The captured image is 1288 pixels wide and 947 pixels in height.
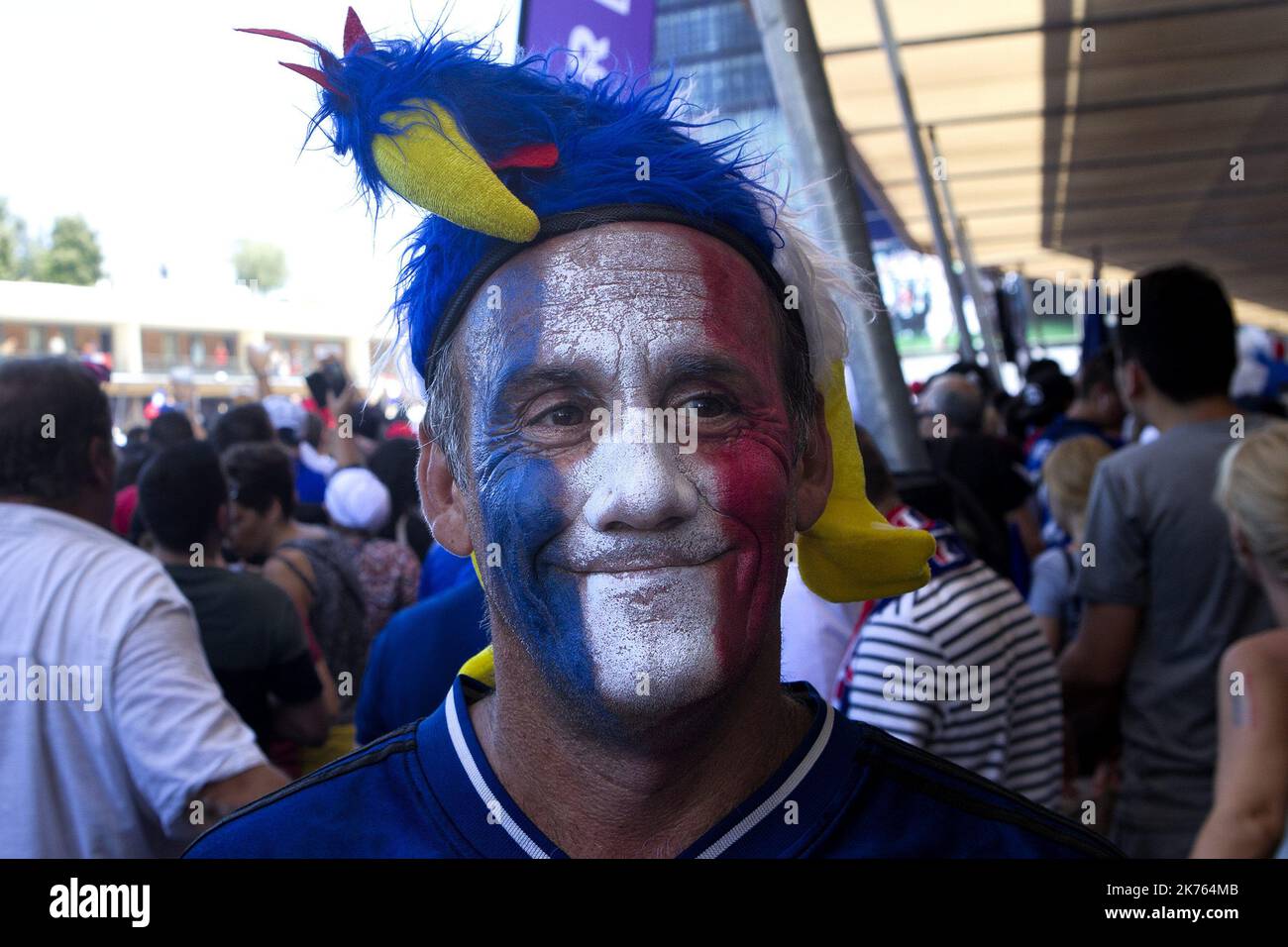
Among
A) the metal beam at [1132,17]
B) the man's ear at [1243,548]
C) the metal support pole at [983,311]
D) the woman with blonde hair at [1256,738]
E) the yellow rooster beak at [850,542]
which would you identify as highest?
the metal beam at [1132,17]

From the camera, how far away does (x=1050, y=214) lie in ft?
52.4

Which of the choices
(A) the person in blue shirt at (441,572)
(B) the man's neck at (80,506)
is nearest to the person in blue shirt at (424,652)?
(A) the person in blue shirt at (441,572)

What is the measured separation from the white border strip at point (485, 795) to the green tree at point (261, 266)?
626 millimetres

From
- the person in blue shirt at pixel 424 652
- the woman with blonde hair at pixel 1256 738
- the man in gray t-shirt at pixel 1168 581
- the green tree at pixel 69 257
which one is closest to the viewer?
the woman with blonde hair at pixel 1256 738

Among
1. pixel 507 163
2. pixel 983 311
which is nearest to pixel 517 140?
pixel 507 163

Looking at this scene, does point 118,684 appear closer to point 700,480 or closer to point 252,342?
point 252,342

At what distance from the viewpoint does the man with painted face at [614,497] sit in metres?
1.10

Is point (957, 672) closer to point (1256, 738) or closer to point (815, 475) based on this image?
point (1256, 738)

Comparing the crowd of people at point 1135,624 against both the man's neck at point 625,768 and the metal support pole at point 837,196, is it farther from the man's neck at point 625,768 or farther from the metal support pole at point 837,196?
the man's neck at point 625,768

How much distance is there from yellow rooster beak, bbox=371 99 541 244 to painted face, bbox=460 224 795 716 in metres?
0.07

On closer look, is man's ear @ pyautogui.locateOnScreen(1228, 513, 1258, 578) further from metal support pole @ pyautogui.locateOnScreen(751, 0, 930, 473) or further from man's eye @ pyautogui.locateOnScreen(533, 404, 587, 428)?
man's eye @ pyautogui.locateOnScreen(533, 404, 587, 428)

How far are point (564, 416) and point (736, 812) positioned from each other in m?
0.42

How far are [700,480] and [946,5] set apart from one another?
8.10 m

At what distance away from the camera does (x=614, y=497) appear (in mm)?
1078
